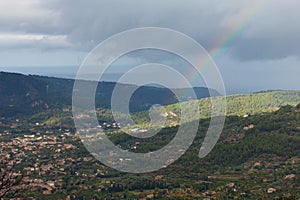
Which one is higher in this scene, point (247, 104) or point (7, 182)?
point (247, 104)

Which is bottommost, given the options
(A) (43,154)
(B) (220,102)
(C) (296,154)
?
(A) (43,154)

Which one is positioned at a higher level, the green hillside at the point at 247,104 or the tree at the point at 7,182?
the green hillside at the point at 247,104

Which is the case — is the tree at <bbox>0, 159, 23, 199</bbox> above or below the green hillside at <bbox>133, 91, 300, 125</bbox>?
below

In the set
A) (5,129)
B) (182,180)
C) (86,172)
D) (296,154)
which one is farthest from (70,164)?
(5,129)

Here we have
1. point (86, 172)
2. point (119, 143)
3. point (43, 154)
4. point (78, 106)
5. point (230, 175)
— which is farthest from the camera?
point (78, 106)

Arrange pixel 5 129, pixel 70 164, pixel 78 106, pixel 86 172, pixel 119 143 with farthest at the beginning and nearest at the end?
pixel 78 106 < pixel 5 129 < pixel 119 143 < pixel 70 164 < pixel 86 172

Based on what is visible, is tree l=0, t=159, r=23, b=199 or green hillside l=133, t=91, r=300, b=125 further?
green hillside l=133, t=91, r=300, b=125

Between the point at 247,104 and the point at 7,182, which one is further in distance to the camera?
the point at 247,104

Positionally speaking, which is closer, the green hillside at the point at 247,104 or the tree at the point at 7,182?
the tree at the point at 7,182

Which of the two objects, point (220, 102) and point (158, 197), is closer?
point (158, 197)

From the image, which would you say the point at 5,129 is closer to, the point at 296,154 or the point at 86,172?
the point at 86,172

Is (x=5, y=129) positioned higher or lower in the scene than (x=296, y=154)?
lower
